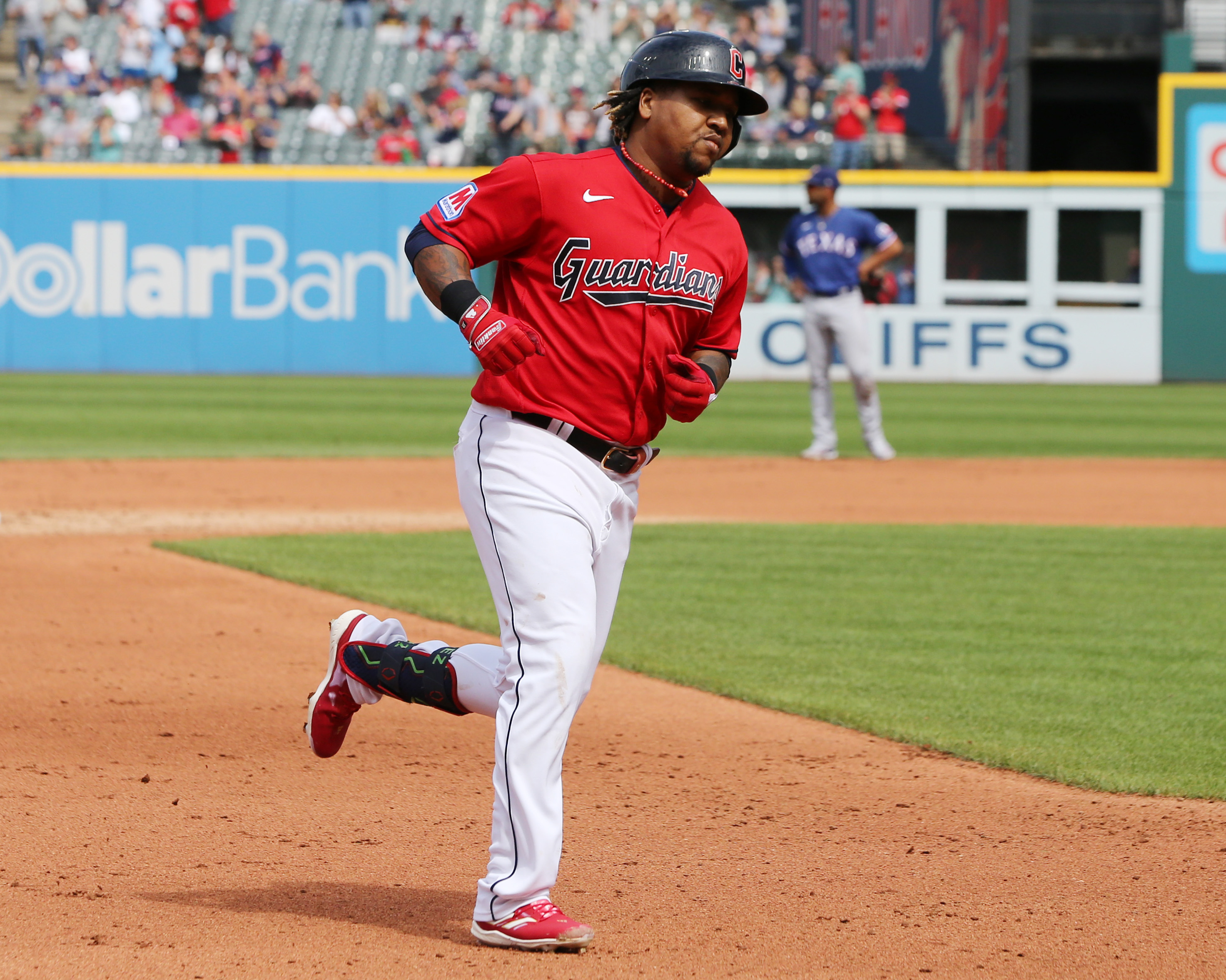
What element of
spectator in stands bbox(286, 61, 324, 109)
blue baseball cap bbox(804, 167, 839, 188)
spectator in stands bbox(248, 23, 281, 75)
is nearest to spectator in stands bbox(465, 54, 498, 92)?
spectator in stands bbox(286, 61, 324, 109)

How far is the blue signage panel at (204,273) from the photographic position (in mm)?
23188

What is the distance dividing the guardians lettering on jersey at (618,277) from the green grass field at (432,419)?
1130cm

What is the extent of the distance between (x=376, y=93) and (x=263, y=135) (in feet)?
7.53

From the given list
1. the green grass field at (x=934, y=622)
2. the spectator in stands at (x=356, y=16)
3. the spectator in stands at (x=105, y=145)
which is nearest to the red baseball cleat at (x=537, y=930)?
the green grass field at (x=934, y=622)

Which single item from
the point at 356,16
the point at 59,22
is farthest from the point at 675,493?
the point at 59,22

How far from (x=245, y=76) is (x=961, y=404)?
547 inches

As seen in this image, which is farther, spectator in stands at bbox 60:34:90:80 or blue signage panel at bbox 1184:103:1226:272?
spectator in stands at bbox 60:34:90:80

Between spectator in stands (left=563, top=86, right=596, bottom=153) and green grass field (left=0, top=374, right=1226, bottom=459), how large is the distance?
4.32 meters

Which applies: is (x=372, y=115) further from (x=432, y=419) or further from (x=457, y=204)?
(x=457, y=204)

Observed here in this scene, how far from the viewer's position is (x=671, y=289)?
3.51m

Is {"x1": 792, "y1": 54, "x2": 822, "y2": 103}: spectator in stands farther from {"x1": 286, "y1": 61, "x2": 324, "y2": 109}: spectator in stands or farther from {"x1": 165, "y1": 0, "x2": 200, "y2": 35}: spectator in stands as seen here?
{"x1": 165, "y1": 0, "x2": 200, "y2": 35}: spectator in stands

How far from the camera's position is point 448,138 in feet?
83.3

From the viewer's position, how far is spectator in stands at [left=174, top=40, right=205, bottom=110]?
87.6 feet

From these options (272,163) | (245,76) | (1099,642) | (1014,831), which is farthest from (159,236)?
(1014,831)
